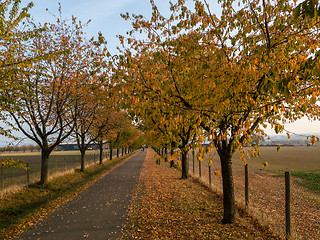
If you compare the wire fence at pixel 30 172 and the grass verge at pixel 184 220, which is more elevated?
the grass verge at pixel 184 220

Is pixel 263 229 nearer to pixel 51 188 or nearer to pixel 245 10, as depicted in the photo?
pixel 245 10

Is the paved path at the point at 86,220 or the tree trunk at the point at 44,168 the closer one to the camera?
the paved path at the point at 86,220

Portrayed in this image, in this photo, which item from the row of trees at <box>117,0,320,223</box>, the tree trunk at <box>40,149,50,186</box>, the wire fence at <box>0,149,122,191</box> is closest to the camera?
the row of trees at <box>117,0,320,223</box>

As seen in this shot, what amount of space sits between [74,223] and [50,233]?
0.84 meters

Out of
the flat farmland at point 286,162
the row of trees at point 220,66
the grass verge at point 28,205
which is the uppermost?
the row of trees at point 220,66

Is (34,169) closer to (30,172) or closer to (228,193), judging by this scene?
(30,172)

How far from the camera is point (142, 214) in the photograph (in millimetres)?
7426

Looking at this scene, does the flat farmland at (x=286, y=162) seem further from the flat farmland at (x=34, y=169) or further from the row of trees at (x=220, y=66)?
the flat farmland at (x=34, y=169)

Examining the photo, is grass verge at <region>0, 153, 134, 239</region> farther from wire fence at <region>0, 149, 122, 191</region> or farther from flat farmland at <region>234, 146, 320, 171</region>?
flat farmland at <region>234, 146, 320, 171</region>

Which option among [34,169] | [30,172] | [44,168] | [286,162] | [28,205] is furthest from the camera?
[286,162]

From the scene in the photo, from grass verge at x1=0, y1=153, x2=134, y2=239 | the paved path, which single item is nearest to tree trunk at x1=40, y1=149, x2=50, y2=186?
grass verge at x1=0, y1=153, x2=134, y2=239

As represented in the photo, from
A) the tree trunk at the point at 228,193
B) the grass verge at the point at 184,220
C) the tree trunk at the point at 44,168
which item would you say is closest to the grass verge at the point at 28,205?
the tree trunk at the point at 44,168

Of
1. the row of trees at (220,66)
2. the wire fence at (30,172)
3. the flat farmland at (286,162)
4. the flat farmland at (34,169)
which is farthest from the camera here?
the flat farmland at (286,162)

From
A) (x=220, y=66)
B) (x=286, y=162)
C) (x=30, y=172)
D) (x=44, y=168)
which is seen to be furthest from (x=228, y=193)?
(x=286, y=162)
